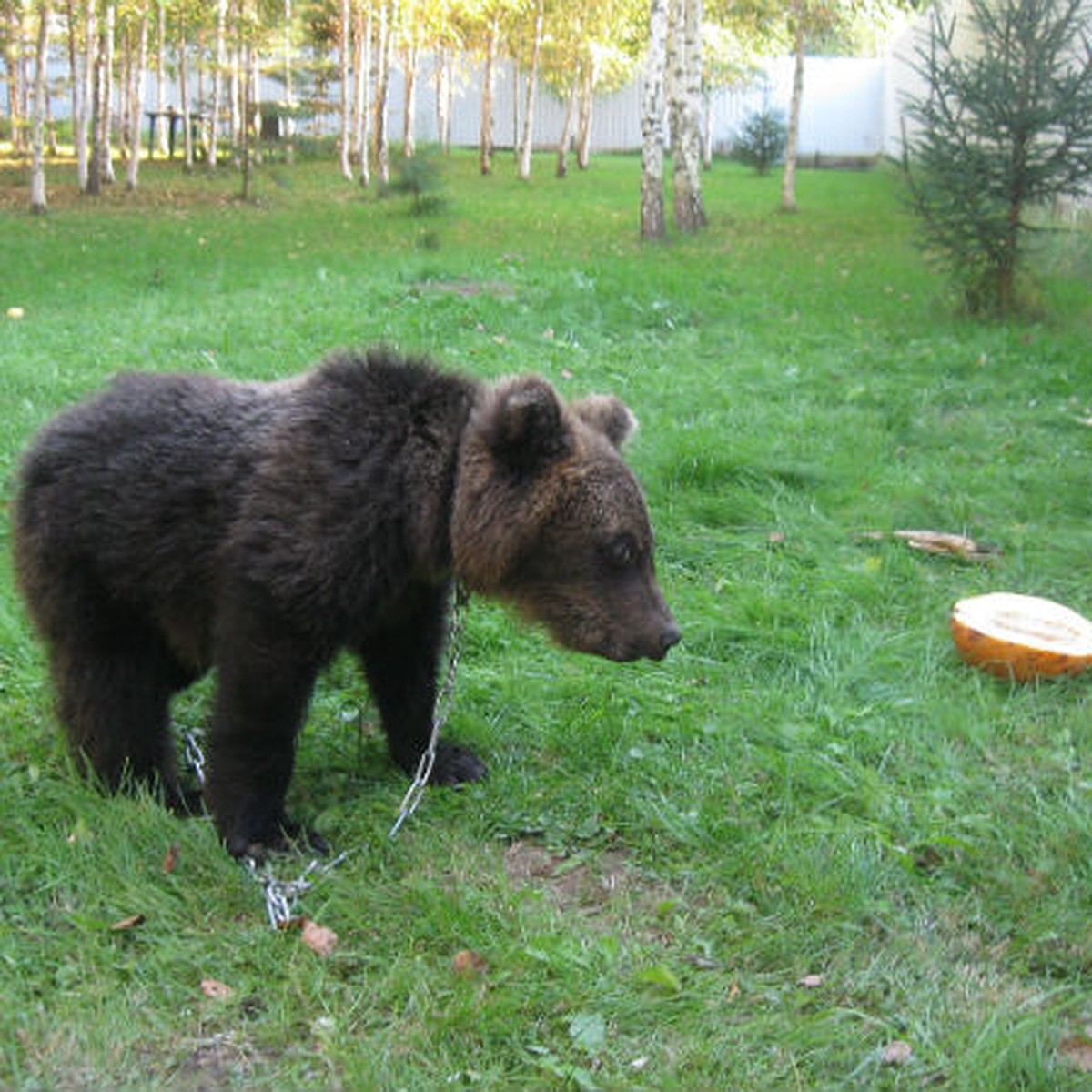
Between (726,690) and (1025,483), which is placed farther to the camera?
(1025,483)

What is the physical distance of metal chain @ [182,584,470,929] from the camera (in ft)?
11.8

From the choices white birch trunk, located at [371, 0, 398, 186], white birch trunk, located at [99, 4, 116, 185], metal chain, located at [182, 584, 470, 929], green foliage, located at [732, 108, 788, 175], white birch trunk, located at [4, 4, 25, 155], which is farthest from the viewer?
green foliage, located at [732, 108, 788, 175]

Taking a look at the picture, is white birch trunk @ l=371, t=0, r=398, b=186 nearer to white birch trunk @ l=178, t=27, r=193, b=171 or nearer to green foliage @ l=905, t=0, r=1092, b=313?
white birch trunk @ l=178, t=27, r=193, b=171

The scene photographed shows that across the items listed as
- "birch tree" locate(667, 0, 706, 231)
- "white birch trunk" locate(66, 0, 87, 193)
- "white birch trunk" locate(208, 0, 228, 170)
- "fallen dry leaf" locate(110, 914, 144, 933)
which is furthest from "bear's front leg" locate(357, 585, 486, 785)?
"white birch trunk" locate(208, 0, 228, 170)

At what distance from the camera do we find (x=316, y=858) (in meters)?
3.94

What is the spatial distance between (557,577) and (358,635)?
2.21 ft

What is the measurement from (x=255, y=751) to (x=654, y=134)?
54.2ft

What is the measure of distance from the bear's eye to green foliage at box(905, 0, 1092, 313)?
10.3m

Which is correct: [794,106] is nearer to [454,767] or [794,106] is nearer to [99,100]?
[99,100]

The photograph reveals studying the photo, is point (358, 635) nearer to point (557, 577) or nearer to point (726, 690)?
point (557, 577)

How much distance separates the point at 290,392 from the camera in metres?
4.12

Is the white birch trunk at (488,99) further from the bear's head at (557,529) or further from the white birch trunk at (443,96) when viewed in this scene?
the bear's head at (557,529)

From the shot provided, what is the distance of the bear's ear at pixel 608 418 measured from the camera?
13.8 feet

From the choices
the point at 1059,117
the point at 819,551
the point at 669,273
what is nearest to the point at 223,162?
the point at 669,273
